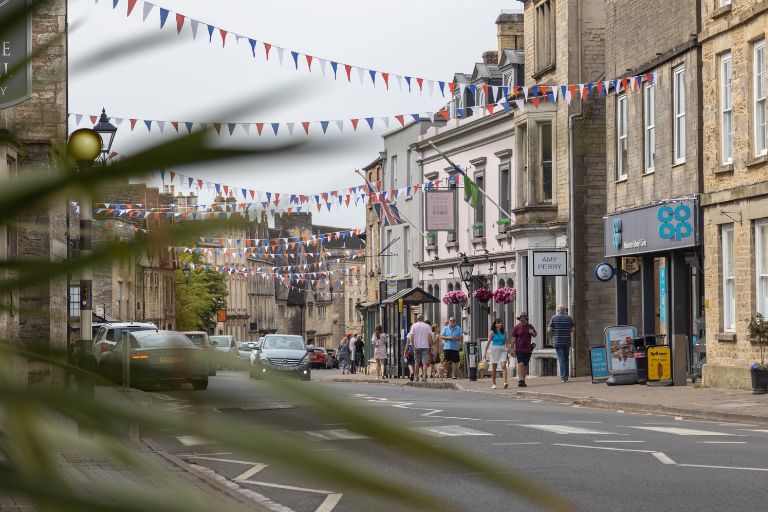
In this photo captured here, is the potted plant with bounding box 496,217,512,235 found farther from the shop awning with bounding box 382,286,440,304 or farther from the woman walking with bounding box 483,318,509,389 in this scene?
the woman walking with bounding box 483,318,509,389

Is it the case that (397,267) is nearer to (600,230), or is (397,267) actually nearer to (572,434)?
(600,230)

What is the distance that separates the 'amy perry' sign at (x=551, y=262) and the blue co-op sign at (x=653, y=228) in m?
2.21

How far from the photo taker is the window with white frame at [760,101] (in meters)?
26.2

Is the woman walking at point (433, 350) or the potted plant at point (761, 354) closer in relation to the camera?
the potted plant at point (761, 354)

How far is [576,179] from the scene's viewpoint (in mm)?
39188

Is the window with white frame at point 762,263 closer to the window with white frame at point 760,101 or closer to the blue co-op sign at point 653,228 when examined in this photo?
the window with white frame at point 760,101

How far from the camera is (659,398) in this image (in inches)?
969

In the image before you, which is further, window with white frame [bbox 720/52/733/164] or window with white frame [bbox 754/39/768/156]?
window with white frame [bbox 720/52/733/164]

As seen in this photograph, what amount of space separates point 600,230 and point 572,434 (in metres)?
23.2

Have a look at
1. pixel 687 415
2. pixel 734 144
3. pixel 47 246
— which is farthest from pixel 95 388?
pixel 734 144

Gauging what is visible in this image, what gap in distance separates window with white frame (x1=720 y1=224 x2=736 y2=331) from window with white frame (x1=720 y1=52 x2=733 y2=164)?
145 cm

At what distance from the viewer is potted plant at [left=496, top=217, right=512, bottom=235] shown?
45.7 metres

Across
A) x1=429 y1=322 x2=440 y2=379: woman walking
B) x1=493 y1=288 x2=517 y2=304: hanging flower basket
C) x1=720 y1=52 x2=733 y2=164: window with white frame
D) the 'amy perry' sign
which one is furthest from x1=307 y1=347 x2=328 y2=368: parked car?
x1=720 y1=52 x2=733 y2=164: window with white frame

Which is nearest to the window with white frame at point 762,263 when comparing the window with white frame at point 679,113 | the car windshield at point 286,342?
the window with white frame at point 679,113
